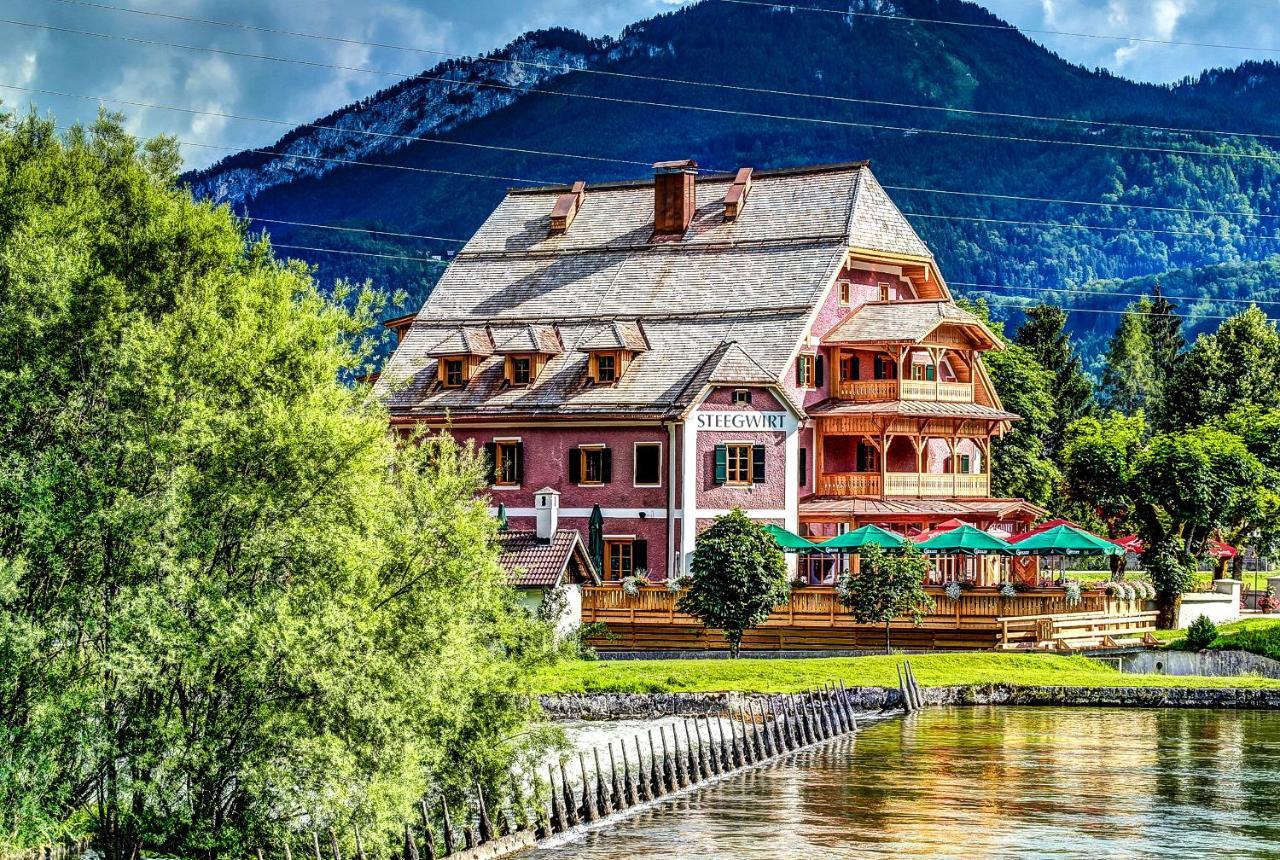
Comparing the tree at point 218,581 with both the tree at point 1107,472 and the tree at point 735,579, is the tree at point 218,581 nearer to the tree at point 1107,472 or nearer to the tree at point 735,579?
the tree at point 735,579

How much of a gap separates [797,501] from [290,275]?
111 ft

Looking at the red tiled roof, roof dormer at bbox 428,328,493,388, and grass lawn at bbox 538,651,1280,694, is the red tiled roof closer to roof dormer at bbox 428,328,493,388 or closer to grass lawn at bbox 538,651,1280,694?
grass lawn at bbox 538,651,1280,694

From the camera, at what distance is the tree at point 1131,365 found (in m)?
132

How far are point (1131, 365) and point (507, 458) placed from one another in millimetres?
76232

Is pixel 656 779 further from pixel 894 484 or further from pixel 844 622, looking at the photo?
pixel 894 484

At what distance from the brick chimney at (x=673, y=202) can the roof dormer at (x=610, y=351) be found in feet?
27.3

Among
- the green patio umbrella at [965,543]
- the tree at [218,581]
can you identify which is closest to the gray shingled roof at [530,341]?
the green patio umbrella at [965,543]

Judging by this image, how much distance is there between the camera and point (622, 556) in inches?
2566

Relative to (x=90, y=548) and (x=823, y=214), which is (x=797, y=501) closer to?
(x=823, y=214)

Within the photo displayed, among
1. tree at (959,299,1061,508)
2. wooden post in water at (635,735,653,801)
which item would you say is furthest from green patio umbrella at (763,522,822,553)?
tree at (959,299,1061,508)

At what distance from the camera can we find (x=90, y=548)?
30750 millimetres

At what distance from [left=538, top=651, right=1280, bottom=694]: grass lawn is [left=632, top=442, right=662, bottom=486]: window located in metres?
11.7

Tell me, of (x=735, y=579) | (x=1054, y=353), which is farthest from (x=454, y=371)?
(x=1054, y=353)

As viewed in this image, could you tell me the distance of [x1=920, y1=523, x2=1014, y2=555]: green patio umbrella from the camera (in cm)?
5809
